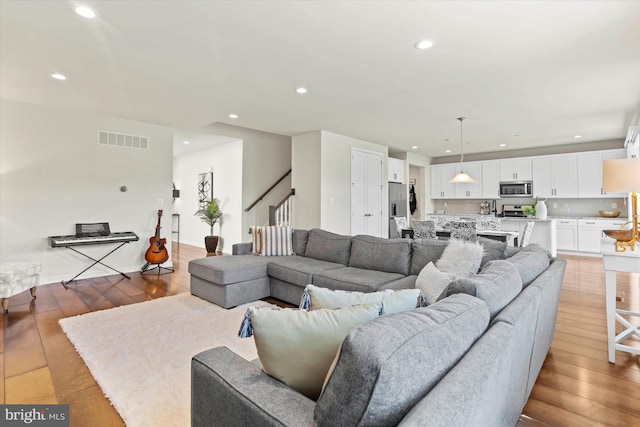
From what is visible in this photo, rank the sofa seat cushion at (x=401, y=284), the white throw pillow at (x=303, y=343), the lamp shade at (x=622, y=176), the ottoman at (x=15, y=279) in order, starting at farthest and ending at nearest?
the ottoman at (x=15, y=279), the sofa seat cushion at (x=401, y=284), the lamp shade at (x=622, y=176), the white throw pillow at (x=303, y=343)

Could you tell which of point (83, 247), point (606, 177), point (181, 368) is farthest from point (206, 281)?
point (606, 177)

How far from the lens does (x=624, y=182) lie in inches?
94.7

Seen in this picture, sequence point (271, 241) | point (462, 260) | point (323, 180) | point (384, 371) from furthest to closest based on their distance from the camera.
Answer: point (323, 180)
point (271, 241)
point (462, 260)
point (384, 371)

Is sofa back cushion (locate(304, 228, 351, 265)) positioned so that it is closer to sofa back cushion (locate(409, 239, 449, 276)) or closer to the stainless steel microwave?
sofa back cushion (locate(409, 239, 449, 276))

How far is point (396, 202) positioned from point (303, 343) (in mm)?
7189

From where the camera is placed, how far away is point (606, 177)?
2523 mm

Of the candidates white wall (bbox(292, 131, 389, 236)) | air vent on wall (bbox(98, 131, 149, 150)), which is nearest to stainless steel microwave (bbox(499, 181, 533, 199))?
white wall (bbox(292, 131, 389, 236))

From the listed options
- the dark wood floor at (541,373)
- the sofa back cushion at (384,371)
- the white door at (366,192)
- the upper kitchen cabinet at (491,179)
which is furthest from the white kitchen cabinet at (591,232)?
the sofa back cushion at (384,371)

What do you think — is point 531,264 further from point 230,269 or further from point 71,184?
point 71,184

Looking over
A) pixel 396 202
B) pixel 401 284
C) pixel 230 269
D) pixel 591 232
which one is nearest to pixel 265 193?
pixel 396 202

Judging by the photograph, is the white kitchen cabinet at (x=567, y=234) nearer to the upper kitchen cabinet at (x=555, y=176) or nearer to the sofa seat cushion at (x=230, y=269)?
the upper kitchen cabinet at (x=555, y=176)

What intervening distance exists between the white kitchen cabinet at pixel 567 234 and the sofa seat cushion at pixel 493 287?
691 cm

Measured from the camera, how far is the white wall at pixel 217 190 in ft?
23.2

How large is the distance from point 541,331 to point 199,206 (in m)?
7.76
